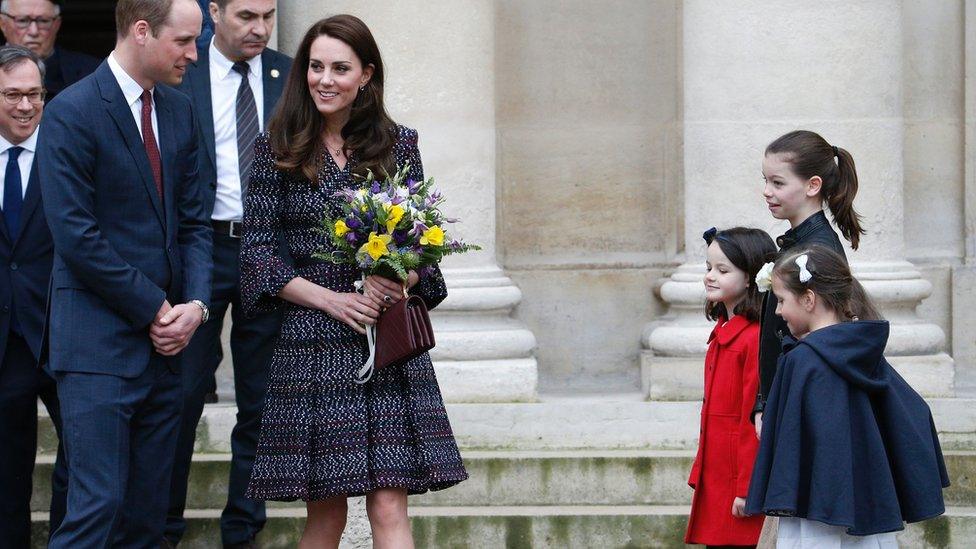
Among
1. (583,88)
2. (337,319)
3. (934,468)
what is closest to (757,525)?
(934,468)

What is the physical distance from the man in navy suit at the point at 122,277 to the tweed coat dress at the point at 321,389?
0.30 metres

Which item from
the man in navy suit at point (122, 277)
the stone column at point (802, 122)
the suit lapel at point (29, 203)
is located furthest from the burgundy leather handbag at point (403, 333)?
the stone column at point (802, 122)

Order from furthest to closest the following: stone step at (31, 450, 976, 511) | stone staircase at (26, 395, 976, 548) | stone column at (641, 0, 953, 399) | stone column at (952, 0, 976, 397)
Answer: stone column at (952, 0, 976, 397) → stone column at (641, 0, 953, 399) → stone step at (31, 450, 976, 511) → stone staircase at (26, 395, 976, 548)

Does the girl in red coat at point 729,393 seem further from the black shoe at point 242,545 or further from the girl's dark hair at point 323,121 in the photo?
the black shoe at point 242,545

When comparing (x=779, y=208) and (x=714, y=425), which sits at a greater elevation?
(x=779, y=208)

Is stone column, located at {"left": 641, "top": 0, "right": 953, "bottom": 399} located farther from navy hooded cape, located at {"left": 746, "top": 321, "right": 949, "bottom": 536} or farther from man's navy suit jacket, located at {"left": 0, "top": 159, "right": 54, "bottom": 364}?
man's navy suit jacket, located at {"left": 0, "top": 159, "right": 54, "bottom": 364}

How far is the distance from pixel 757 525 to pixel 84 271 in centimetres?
233

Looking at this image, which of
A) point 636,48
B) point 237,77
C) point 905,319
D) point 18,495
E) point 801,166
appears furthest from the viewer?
point 636,48

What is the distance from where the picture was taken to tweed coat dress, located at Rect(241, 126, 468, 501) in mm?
4574

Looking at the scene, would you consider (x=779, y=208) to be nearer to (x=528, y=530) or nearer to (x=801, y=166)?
(x=801, y=166)

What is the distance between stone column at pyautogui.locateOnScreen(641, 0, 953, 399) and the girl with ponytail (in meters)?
2.06

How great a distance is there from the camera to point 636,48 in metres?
7.57

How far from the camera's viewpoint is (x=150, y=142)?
15.8ft

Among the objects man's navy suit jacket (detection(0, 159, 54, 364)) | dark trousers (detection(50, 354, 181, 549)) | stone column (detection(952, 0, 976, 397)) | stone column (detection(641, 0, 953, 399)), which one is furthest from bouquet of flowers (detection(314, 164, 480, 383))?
stone column (detection(952, 0, 976, 397))
